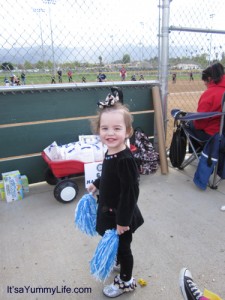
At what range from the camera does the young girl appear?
1500 mm

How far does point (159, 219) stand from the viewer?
8.60ft

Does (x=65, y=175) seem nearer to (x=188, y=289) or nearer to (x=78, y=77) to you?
(x=78, y=77)

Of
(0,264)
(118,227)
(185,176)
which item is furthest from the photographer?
(185,176)

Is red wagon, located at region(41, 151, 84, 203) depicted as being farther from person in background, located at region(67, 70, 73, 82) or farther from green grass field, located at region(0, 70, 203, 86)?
person in background, located at region(67, 70, 73, 82)

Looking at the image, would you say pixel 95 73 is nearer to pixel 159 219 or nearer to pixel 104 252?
A: pixel 159 219

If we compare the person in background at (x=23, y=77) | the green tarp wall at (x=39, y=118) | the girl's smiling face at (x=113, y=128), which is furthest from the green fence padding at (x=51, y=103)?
the girl's smiling face at (x=113, y=128)

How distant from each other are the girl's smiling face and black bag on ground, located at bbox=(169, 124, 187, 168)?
2187 mm

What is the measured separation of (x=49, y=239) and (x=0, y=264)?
437 mm

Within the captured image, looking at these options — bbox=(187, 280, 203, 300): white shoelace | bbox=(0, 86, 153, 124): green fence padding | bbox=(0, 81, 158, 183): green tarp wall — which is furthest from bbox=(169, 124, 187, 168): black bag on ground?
bbox=(187, 280, 203, 300): white shoelace

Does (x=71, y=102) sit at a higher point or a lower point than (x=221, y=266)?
higher

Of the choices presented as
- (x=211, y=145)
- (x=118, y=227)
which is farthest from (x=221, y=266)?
(x=211, y=145)

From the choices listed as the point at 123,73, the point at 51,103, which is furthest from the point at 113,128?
the point at 123,73

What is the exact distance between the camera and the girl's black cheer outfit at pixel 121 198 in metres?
1.50

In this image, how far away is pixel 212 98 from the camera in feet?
10.3
